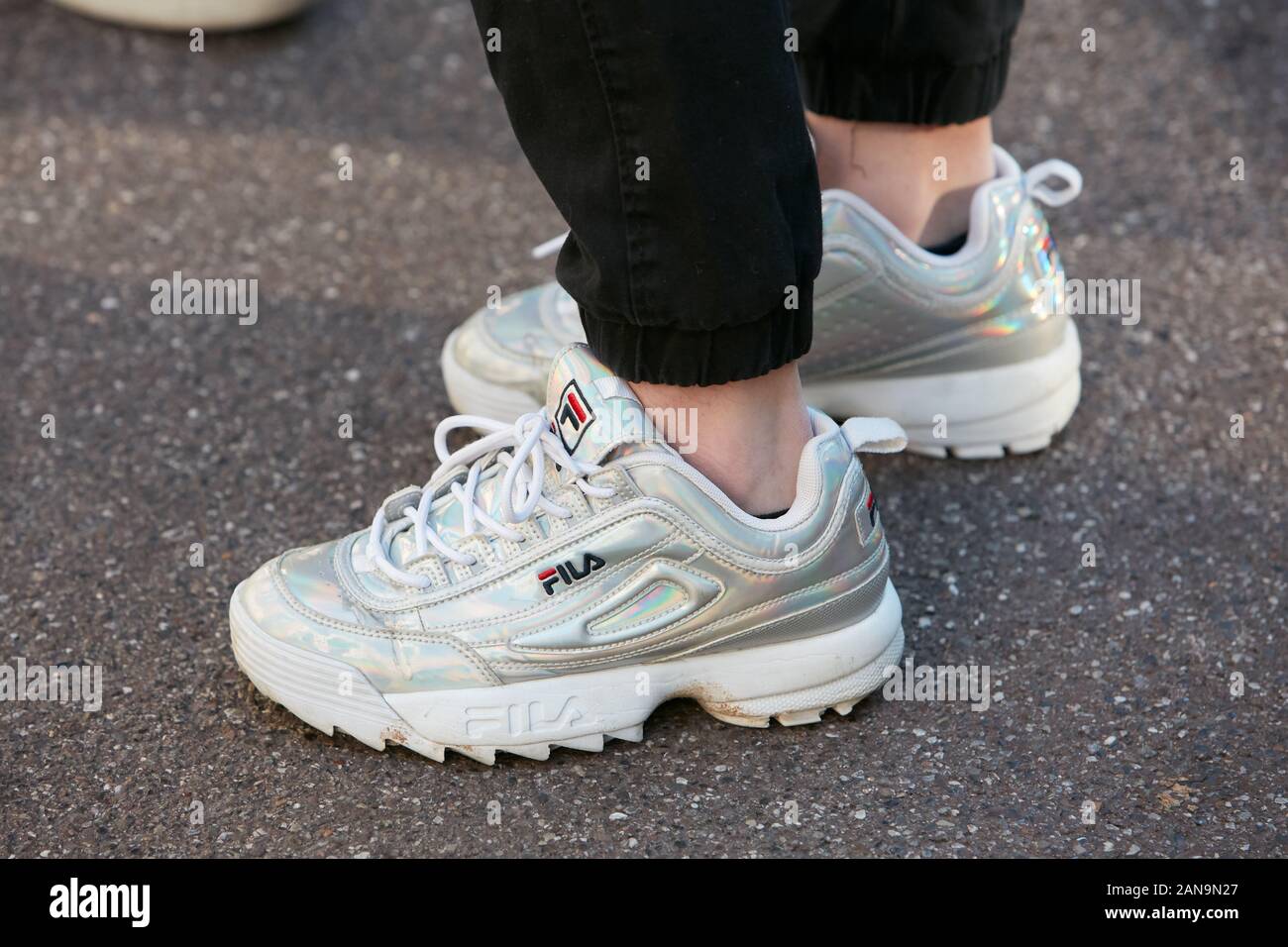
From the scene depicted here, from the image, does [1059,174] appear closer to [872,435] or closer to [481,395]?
[872,435]

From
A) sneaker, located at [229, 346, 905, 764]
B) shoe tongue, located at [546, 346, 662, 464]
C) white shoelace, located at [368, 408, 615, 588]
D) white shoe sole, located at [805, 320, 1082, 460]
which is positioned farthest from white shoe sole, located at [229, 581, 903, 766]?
white shoe sole, located at [805, 320, 1082, 460]

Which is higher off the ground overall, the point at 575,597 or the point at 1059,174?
the point at 1059,174

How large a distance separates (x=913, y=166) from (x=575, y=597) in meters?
0.70

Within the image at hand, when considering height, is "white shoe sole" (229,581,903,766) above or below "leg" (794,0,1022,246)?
below

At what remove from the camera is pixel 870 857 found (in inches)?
48.4

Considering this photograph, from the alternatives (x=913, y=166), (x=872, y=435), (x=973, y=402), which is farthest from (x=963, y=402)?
(x=872, y=435)

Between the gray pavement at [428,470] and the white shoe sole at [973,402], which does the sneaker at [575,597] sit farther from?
the white shoe sole at [973,402]

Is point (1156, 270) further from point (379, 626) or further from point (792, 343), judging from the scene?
point (379, 626)

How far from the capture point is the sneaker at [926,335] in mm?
1606

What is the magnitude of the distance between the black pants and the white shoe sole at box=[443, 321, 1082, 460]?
51 centimetres

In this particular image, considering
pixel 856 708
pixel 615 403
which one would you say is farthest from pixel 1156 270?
pixel 615 403

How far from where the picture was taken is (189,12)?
2.61 metres

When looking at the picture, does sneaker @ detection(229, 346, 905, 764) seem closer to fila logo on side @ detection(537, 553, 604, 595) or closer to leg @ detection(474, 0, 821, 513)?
fila logo on side @ detection(537, 553, 604, 595)

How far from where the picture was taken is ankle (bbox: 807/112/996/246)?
5.33ft
